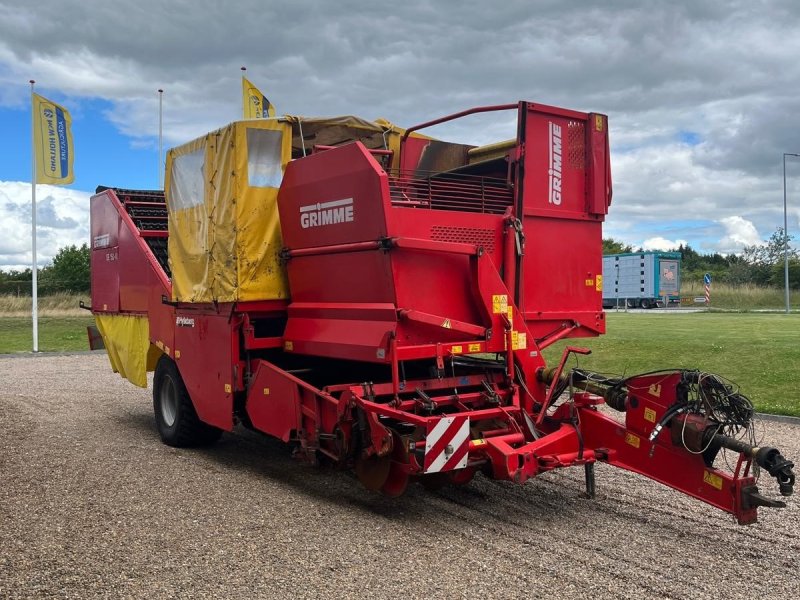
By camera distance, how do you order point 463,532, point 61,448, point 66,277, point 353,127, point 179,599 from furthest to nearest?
point 66,277 → point 61,448 → point 353,127 → point 463,532 → point 179,599

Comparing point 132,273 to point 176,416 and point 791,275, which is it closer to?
point 176,416

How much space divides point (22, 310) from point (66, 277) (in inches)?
706

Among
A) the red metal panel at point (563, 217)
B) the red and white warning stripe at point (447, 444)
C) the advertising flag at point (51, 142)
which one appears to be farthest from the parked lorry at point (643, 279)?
the red and white warning stripe at point (447, 444)

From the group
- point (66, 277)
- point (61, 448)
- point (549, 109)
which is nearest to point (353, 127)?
point (549, 109)

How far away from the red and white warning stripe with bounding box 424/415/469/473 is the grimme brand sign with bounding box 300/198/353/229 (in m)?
1.71

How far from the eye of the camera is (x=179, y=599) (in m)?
3.92

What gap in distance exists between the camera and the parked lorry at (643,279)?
45188 millimetres

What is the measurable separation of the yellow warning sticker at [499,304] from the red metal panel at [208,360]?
2.33 m

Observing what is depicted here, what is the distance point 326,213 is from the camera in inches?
233

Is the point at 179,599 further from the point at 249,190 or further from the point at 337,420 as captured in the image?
the point at 249,190

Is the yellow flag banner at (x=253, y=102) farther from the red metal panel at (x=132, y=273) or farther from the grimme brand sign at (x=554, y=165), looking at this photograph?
the grimme brand sign at (x=554, y=165)

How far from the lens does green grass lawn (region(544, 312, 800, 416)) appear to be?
444 inches

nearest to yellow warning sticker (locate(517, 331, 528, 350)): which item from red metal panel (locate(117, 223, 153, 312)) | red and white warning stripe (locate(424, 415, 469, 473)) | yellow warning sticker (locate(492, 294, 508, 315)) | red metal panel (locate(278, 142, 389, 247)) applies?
yellow warning sticker (locate(492, 294, 508, 315))

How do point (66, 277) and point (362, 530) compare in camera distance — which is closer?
point (362, 530)
